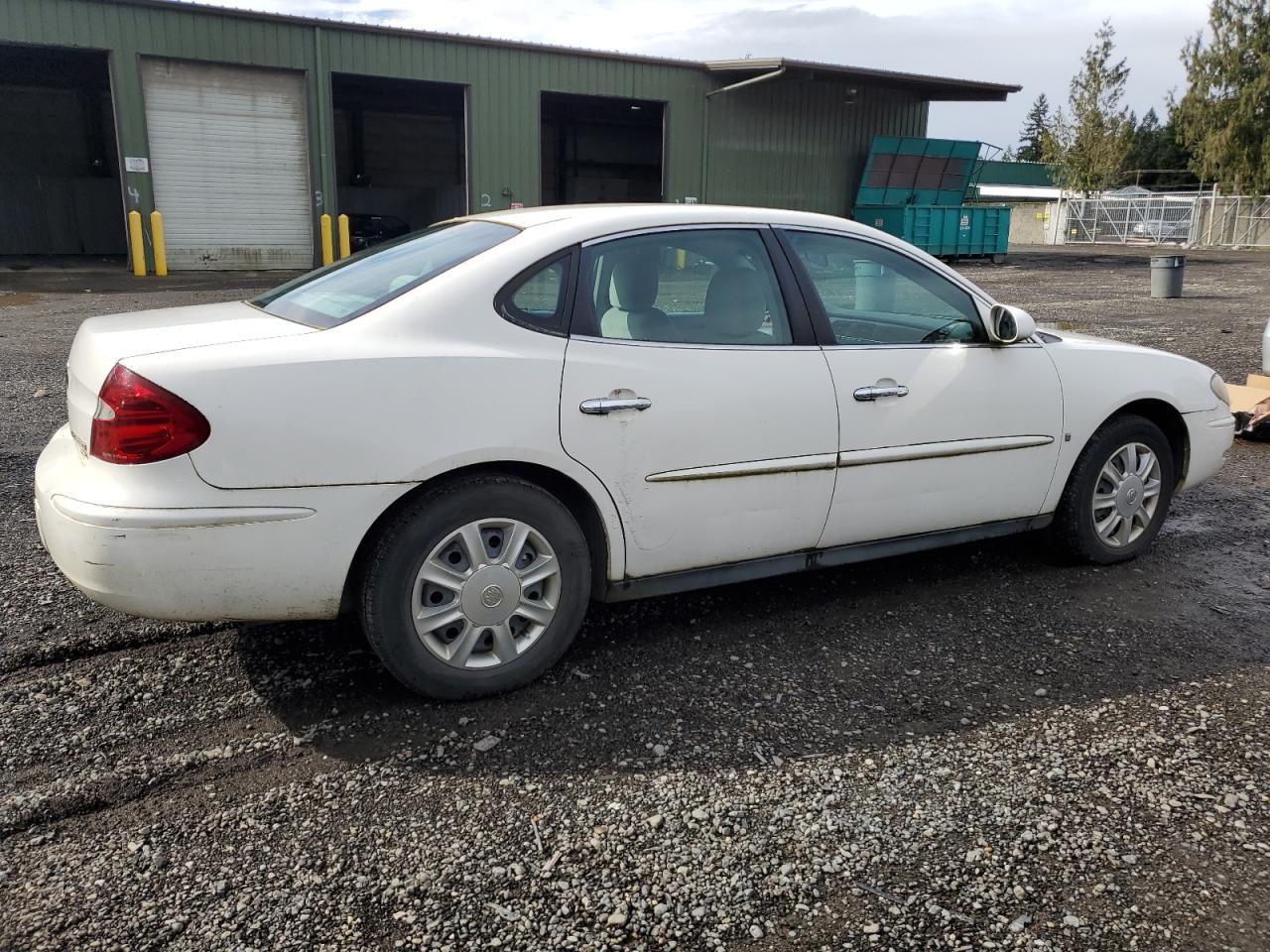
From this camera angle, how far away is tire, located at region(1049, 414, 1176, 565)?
453cm

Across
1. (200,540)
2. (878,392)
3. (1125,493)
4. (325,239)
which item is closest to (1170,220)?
(325,239)

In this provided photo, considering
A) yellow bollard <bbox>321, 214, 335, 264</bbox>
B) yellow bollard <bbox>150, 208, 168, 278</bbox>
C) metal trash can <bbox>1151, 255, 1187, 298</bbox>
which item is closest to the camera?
metal trash can <bbox>1151, 255, 1187, 298</bbox>

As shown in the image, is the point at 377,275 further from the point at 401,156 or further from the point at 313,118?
the point at 401,156

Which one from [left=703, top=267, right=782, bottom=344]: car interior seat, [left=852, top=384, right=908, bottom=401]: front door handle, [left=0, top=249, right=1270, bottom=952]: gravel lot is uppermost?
[left=703, top=267, right=782, bottom=344]: car interior seat

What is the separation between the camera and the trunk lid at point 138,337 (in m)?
3.05

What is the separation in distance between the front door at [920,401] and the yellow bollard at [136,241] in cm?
2060

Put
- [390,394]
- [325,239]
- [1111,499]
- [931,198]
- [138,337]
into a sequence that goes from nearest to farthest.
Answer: [390,394]
[138,337]
[1111,499]
[325,239]
[931,198]

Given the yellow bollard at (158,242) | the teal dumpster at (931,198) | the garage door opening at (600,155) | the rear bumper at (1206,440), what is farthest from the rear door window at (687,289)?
the garage door opening at (600,155)

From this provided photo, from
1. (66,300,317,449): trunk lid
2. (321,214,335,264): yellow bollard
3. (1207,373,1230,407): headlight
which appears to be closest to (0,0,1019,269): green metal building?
(321,214,335,264): yellow bollard

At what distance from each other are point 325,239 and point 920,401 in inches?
855

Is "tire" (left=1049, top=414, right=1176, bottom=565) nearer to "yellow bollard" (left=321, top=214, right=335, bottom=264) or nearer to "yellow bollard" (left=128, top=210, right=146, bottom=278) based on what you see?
"yellow bollard" (left=128, top=210, right=146, bottom=278)

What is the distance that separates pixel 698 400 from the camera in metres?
3.50

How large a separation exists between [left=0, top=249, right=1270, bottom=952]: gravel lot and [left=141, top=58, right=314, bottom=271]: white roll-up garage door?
789 inches

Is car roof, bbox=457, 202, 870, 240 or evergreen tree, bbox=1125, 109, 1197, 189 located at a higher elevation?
evergreen tree, bbox=1125, 109, 1197, 189
